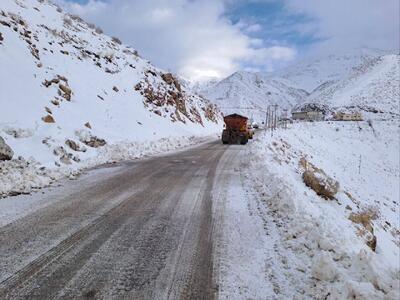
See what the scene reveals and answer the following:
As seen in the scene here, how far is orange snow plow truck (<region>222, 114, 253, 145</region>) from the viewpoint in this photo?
29.5m

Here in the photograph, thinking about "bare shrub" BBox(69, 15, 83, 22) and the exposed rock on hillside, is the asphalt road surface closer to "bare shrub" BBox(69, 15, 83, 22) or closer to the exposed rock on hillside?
the exposed rock on hillside

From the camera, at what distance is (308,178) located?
41.8ft

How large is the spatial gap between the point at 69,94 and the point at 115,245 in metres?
16.4

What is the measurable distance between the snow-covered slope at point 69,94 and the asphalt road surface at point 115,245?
4.89 m

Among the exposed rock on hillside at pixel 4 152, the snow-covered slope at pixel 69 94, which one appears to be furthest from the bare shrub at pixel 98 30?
the exposed rock on hillside at pixel 4 152

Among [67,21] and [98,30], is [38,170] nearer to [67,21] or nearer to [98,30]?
[67,21]

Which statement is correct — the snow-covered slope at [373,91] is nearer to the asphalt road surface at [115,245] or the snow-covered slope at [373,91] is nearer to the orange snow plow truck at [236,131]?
the orange snow plow truck at [236,131]

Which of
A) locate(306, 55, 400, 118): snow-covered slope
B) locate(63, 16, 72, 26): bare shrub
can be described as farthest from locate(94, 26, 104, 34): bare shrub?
locate(306, 55, 400, 118): snow-covered slope

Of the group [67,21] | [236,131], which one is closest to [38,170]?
[236,131]

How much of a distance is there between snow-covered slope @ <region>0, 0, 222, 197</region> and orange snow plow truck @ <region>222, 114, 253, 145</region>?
4.23 metres

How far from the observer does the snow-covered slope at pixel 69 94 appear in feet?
46.9

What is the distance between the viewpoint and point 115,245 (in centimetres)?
555

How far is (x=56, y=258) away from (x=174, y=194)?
171 inches

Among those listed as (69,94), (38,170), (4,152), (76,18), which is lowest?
(38,170)
